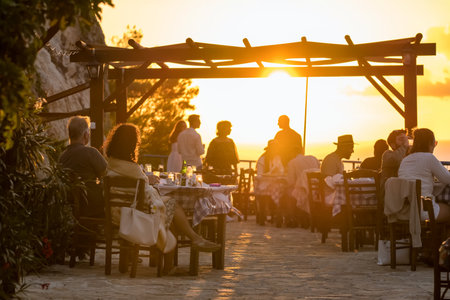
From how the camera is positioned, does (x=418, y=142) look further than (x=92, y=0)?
Yes

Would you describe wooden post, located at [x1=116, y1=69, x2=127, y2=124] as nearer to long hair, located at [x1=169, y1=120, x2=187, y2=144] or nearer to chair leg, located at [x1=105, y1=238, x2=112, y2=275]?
long hair, located at [x1=169, y1=120, x2=187, y2=144]

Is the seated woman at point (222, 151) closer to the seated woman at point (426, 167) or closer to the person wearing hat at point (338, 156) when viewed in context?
the person wearing hat at point (338, 156)

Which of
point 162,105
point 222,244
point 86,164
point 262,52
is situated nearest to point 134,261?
point 222,244

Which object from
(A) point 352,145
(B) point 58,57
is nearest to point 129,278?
(A) point 352,145

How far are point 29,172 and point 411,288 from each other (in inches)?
140

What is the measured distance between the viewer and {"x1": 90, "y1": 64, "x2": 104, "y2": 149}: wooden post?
14688 millimetres

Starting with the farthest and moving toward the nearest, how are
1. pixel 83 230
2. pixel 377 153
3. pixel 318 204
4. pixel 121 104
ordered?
1. pixel 121 104
2. pixel 318 204
3. pixel 377 153
4. pixel 83 230

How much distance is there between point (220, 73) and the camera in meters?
15.1

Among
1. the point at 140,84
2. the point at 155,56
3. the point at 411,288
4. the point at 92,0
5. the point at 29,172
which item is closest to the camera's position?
the point at 92,0

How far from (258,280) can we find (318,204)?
18.8 ft

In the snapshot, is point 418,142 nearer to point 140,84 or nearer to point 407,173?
point 407,173

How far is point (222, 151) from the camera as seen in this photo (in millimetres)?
15234

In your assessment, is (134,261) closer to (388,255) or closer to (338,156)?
(388,255)

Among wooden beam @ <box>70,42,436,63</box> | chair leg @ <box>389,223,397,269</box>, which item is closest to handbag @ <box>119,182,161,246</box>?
chair leg @ <box>389,223,397,269</box>
